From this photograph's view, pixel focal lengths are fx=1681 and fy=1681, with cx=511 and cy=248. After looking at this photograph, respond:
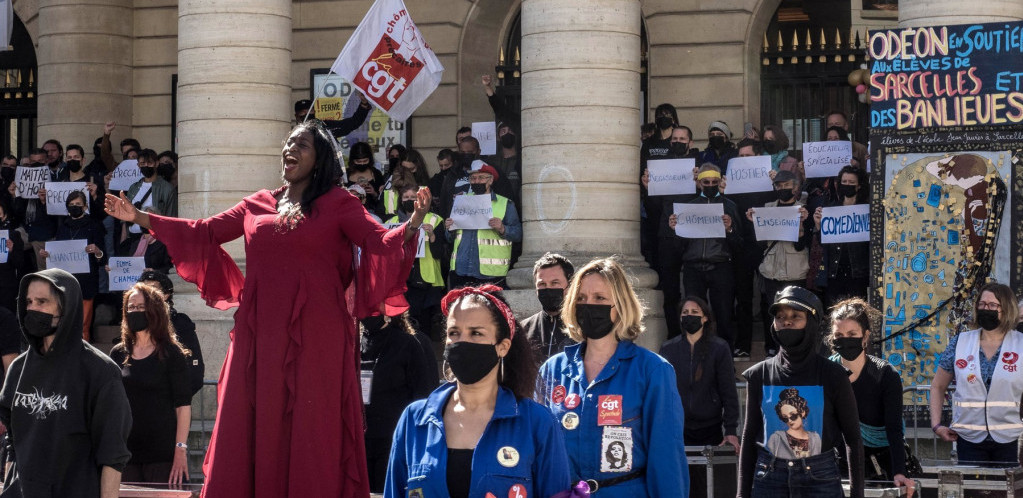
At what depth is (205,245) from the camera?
804 cm

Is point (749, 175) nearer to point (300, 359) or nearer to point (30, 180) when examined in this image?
point (30, 180)

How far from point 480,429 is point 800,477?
2.62 meters

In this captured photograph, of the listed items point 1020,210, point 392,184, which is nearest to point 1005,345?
point 1020,210

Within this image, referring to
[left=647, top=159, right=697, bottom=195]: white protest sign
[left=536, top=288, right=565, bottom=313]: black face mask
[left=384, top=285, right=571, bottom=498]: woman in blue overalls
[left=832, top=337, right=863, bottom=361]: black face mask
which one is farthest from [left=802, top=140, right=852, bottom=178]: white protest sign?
[left=384, top=285, right=571, bottom=498]: woman in blue overalls

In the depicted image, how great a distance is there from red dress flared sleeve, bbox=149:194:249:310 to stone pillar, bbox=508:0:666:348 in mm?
7019

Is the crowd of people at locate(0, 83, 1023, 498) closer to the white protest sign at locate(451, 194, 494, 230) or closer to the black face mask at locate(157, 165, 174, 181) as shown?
the white protest sign at locate(451, 194, 494, 230)

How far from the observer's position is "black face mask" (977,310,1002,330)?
34.0ft

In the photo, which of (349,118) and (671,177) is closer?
(671,177)

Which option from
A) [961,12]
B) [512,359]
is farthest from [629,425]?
[961,12]

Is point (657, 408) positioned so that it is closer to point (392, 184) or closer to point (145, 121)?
point (392, 184)

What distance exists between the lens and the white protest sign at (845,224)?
45.3 ft

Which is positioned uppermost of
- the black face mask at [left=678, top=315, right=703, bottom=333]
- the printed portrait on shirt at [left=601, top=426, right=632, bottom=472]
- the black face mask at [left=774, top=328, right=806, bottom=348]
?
the black face mask at [left=678, top=315, right=703, bottom=333]

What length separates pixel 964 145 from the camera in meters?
12.5

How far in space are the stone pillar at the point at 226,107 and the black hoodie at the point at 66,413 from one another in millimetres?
8764
